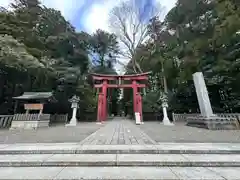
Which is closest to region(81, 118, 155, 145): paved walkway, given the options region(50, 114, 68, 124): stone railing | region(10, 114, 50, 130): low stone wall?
region(10, 114, 50, 130): low stone wall

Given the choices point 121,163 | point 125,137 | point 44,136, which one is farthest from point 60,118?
point 121,163

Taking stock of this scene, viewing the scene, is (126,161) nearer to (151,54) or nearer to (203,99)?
(203,99)

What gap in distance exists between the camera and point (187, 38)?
54.7ft

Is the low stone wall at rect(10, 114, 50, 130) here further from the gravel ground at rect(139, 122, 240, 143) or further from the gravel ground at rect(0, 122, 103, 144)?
the gravel ground at rect(139, 122, 240, 143)

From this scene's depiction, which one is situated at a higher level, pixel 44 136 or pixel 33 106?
pixel 33 106

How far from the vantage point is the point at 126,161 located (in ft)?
10.0

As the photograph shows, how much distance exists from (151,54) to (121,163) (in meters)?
18.4

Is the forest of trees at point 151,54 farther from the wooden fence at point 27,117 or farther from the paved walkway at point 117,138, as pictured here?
the paved walkway at point 117,138

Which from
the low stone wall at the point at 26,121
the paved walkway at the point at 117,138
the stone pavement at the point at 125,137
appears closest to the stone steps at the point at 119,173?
the paved walkway at the point at 117,138

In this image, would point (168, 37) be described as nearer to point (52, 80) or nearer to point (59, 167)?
point (52, 80)

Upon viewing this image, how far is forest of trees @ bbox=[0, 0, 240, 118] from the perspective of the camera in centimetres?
1191

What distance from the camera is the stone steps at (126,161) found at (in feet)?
9.86

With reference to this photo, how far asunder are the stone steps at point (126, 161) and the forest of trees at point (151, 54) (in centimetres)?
860

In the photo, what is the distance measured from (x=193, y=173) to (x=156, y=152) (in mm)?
1101
